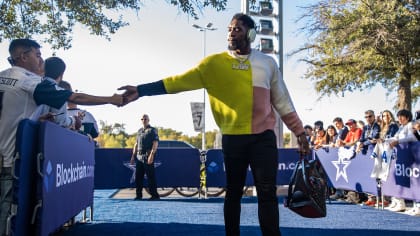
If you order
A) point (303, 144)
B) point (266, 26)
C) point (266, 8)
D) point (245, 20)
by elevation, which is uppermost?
point (266, 8)

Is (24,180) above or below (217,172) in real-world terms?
above

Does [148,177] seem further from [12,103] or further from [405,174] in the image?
[12,103]

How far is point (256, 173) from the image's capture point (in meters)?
3.58

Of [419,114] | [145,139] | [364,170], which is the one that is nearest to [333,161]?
[364,170]

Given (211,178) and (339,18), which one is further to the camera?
(339,18)

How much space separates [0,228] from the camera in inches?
122

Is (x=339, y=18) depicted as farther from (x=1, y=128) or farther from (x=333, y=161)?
(x=1, y=128)

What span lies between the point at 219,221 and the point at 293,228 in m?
1.24

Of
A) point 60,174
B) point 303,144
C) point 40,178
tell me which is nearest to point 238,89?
point 303,144

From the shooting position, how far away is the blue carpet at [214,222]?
6035mm

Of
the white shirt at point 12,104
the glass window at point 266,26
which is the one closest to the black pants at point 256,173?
the white shirt at point 12,104

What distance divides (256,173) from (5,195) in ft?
5.98

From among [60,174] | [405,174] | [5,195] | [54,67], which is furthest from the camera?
[405,174]

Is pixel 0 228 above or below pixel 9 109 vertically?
below
